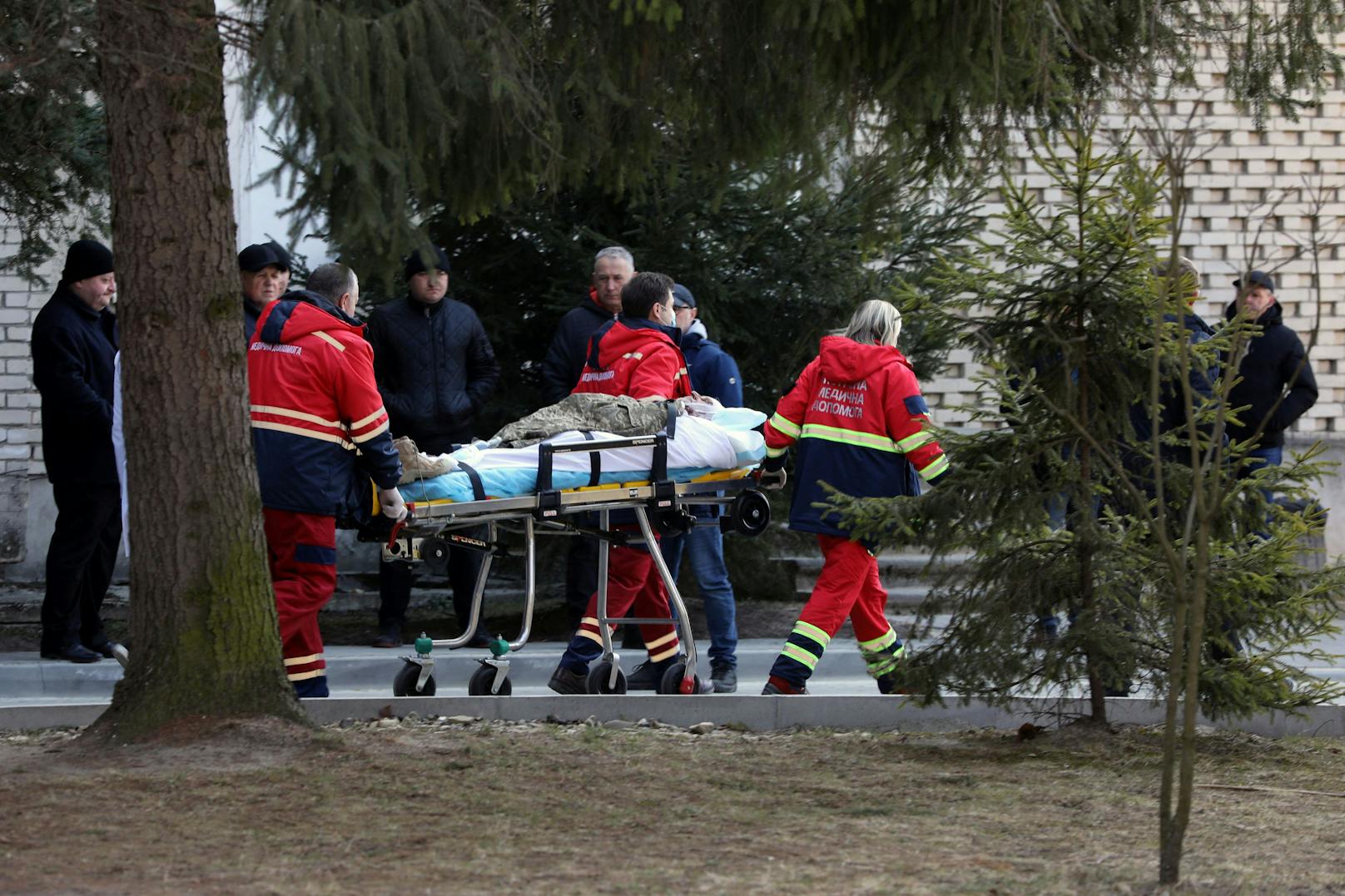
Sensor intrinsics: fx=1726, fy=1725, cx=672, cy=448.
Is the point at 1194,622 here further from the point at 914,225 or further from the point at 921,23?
the point at 914,225

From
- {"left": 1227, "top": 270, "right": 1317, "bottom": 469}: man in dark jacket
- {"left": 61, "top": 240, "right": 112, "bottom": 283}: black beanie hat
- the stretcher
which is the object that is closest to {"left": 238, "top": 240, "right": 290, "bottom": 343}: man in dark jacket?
{"left": 61, "top": 240, "right": 112, "bottom": 283}: black beanie hat

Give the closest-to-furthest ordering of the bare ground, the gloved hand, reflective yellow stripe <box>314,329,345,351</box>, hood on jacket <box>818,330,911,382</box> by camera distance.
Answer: the bare ground → the gloved hand → reflective yellow stripe <box>314,329,345,351</box> → hood on jacket <box>818,330,911,382</box>

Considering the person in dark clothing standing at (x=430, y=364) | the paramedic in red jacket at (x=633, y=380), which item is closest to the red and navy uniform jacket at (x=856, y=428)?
the paramedic in red jacket at (x=633, y=380)

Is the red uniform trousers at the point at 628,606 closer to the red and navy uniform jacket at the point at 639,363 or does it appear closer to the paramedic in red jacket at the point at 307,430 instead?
the red and navy uniform jacket at the point at 639,363

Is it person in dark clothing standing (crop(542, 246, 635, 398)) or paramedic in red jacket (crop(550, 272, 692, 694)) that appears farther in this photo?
person in dark clothing standing (crop(542, 246, 635, 398))

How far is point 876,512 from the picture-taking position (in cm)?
572

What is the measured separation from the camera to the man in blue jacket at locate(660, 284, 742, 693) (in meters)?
7.81

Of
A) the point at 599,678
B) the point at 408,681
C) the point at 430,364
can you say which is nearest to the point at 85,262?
the point at 430,364

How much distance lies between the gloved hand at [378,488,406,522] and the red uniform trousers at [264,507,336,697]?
490 millimetres

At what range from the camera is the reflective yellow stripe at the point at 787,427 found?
7.10m

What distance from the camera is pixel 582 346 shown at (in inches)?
334

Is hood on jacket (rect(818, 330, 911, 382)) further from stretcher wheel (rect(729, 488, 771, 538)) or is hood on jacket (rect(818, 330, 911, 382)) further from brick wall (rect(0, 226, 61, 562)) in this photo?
brick wall (rect(0, 226, 61, 562))

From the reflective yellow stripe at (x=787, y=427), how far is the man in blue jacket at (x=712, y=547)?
718mm

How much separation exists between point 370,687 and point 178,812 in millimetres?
3802
